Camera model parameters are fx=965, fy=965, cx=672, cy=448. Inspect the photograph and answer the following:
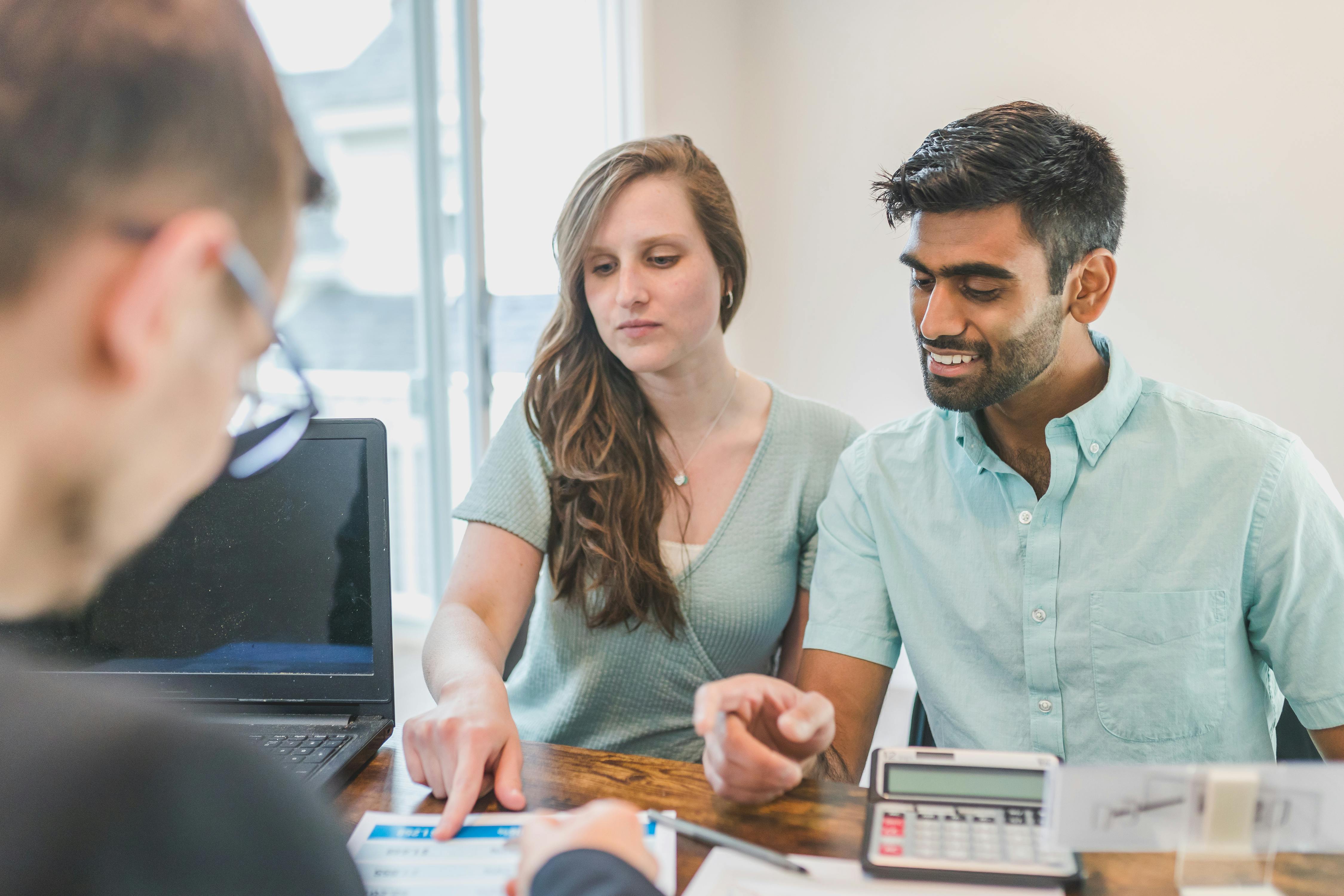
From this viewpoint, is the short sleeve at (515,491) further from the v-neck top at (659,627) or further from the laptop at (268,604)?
the laptop at (268,604)

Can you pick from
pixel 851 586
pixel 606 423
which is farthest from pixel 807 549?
pixel 606 423

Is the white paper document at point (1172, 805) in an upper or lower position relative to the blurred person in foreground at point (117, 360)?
lower

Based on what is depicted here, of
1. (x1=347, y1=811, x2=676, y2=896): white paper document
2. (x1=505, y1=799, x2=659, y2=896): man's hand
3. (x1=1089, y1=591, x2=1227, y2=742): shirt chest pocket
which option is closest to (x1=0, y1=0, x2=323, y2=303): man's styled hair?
(x1=505, y1=799, x2=659, y2=896): man's hand

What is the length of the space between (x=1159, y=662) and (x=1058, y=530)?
0.19 meters

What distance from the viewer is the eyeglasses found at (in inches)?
15.2

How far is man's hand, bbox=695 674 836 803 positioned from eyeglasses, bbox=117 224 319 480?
17.6 inches

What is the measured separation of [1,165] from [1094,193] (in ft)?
4.10

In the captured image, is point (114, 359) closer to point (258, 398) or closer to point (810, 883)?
point (258, 398)

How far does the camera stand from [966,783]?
2.75 feet

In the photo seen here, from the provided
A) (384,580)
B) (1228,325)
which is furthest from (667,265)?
(1228,325)

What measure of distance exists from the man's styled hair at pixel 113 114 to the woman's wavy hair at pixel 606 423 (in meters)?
1.02

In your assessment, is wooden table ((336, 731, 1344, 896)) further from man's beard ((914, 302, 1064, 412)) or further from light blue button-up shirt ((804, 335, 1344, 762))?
man's beard ((914, 302, 1064, 412))

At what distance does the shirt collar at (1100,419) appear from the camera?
3.98ft

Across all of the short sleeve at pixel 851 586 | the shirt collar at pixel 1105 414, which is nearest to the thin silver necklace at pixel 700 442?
the short sleeve at pixel 851 586
